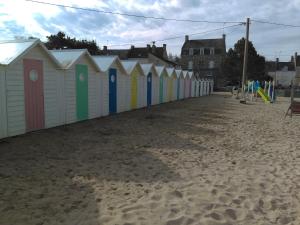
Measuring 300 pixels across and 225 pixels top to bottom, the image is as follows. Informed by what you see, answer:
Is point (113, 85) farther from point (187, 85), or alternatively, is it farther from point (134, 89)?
point (187, 85)

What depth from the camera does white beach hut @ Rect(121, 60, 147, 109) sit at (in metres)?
19.6

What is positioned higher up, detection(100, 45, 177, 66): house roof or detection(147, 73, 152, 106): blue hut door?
detection(100, 45, 177, 66): house roof

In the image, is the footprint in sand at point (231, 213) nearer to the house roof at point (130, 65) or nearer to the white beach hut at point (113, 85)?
the white beach hut at point (113, 85)

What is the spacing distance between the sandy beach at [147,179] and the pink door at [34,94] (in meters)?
0.50

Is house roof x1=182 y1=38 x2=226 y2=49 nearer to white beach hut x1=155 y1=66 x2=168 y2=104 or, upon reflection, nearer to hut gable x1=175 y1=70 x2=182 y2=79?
hut gable x1=175 y1=70 x2=182 y2=79

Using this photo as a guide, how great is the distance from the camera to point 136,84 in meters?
20.4

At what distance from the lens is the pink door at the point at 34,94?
417 inches

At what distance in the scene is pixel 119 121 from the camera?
14.4 meters

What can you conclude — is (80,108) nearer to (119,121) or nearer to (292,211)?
(119,121)

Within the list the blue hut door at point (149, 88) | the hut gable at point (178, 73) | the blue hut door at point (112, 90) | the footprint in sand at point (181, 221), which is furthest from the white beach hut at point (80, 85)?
the hut gable at point (178, 73)

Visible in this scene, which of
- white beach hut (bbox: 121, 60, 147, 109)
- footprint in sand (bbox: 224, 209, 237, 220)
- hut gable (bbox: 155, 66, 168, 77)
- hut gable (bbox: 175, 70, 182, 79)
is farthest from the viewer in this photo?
hut gable (bbox: 175, 70, 182, 79)

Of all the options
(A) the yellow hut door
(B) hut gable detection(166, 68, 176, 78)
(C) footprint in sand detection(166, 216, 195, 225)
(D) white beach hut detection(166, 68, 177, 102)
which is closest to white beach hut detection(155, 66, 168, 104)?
(B) hut gable detection(166, 68, 176, 78)

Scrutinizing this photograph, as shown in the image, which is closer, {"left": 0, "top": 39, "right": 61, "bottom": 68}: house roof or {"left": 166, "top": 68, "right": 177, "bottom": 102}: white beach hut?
{"left": 0, "top": 39, "right": 61, "bottom": 68}: house roof

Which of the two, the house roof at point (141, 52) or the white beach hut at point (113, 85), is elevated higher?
the house roof at point (141, 52)
